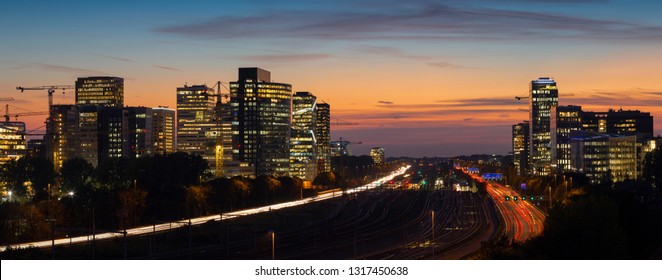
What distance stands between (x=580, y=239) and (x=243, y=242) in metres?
46.1

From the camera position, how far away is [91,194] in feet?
435

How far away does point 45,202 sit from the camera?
12219 cm

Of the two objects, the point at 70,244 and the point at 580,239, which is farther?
the point at 70,244

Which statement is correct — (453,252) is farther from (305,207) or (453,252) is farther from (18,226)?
(305,207)

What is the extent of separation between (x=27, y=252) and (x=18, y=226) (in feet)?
92.2

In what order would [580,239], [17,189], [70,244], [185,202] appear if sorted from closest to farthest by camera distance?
[580,239]
[70,244]
[185,202]
[17,189]

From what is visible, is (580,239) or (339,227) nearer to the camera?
(580,239)

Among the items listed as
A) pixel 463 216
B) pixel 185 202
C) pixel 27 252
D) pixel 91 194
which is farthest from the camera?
pixel 463 216
